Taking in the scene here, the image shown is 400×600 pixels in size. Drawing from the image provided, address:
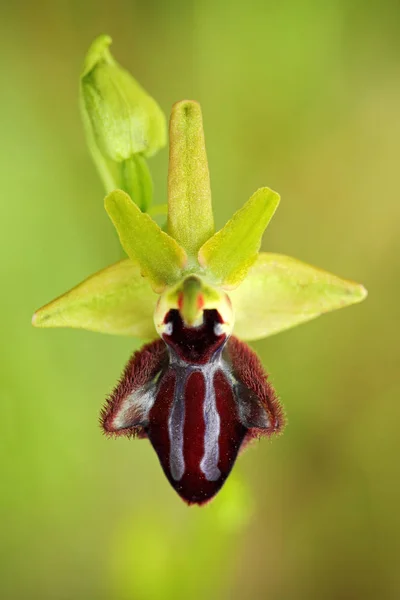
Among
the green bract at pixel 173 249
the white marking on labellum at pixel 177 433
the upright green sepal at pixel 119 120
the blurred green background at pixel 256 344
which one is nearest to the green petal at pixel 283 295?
the green bract at pixel 173 249

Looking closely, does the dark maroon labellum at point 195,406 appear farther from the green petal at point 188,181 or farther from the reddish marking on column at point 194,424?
the green petal at point 188,181

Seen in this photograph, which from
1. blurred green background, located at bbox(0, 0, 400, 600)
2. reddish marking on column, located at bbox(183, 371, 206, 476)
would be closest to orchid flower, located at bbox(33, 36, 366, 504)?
reddish marking on column, located at bbox(183, 371, 206, 476)

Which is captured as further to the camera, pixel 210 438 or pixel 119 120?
pixel 119 120

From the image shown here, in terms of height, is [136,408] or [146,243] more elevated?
[146,243]

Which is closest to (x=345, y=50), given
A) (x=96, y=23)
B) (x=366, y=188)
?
(x=366, y=188)

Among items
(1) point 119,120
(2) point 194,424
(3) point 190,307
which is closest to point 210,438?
(2) point 194,424

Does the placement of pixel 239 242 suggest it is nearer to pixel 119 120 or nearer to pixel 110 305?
pixel 110 305

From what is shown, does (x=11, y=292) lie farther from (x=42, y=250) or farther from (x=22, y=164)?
(x=22, y=164)
